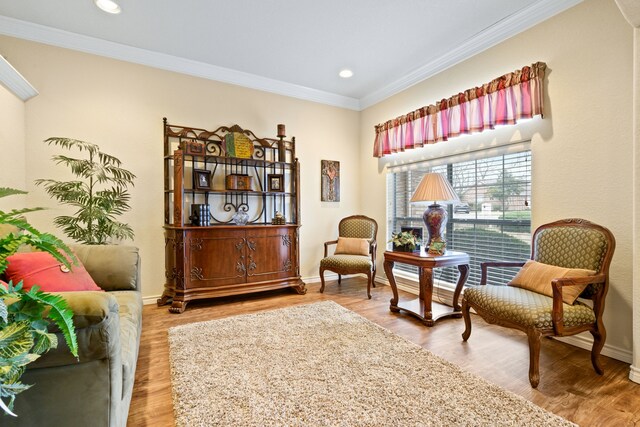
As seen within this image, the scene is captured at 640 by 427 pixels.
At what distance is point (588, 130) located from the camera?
231cm

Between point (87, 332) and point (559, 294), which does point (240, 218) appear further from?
point (559, 294)

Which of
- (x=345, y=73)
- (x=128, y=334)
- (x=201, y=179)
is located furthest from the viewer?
(x=345, y=73)

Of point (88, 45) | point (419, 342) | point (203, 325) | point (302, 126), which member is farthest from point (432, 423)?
point (88, 45)

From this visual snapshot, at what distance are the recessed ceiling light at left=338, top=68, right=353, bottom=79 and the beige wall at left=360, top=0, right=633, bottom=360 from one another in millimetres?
1658

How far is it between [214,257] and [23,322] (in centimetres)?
258

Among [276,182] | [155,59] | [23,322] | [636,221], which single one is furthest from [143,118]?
[636,221]

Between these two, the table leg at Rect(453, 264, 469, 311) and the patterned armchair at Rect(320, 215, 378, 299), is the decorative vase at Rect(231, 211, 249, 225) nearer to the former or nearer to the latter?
the patterned armchair at Rect(320, 215, 378, 299)

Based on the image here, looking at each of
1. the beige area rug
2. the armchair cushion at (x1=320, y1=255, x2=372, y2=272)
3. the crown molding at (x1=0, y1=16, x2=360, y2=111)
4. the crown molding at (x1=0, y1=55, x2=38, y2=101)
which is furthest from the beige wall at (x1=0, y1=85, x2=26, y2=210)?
the armchair cushion at (x1=320, y1=255, x2=372, y2=272)

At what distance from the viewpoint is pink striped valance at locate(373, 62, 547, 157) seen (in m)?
2.59

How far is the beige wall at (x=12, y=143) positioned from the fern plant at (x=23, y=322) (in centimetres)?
230

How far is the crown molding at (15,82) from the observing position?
7.83 feet

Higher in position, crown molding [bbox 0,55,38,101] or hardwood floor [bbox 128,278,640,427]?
crown molding [bbox 0,55,38,101]

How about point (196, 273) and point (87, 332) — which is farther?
point (196, 273)

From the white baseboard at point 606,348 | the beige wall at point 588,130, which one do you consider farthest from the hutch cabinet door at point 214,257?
the white baseboard at point 606,348
